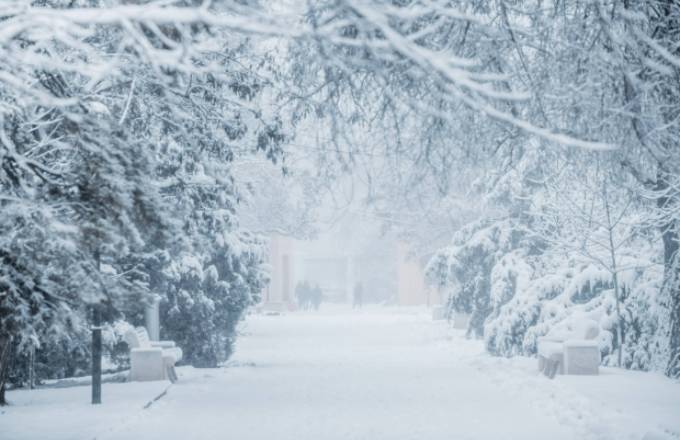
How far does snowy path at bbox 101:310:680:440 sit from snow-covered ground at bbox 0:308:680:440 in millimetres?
17

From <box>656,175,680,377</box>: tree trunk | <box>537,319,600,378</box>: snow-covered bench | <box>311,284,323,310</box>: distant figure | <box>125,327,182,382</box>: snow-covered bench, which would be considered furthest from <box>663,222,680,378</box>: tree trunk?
<box>311,284,323,310</box>: distant figure

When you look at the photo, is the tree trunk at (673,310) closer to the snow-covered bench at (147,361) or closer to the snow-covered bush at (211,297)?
the snow-covered bench at (147,361)

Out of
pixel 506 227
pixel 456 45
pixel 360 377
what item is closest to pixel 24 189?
pixel 456 45

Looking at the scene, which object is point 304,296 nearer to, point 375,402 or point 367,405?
point 375,402

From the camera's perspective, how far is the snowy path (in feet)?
36.8

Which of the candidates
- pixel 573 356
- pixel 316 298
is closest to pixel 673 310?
pixel 573 356

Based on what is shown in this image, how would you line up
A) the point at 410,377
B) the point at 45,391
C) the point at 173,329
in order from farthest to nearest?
the point at 173,329 → the point at 410,377 → the point at 45,391

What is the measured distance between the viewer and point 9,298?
7785mm

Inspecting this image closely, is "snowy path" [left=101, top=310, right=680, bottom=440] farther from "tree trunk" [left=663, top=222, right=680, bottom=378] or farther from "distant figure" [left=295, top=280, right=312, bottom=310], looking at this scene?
"distant figure" [left=295, top=280, right=312, bottom=310]

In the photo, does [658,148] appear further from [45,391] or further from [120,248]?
[45,391]

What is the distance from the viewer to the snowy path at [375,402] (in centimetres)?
1122

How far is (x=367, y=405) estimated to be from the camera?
14.0 metres

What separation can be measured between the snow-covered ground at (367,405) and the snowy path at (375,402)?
0.7 inches

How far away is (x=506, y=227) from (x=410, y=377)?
966 centimetres
